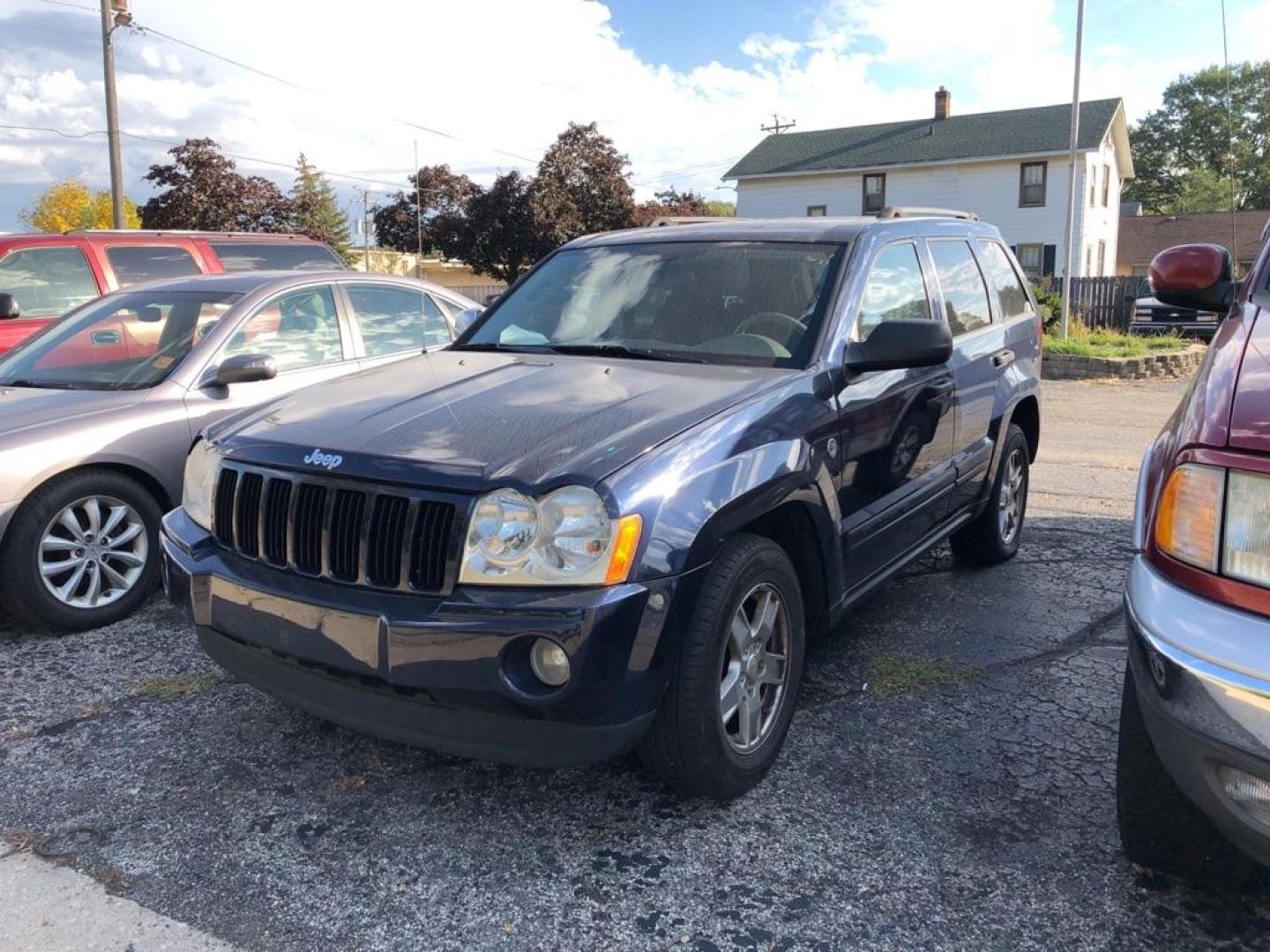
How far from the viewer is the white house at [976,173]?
33.6 metres

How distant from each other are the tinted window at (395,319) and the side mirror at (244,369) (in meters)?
0.99

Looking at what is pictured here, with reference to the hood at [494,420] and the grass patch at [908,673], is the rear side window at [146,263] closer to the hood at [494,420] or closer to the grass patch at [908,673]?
the hood at [494,420]

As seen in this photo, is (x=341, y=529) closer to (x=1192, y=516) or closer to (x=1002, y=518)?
(x=1192, y=516)

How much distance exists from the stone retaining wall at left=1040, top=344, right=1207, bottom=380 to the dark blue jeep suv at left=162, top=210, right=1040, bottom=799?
42.2 feet

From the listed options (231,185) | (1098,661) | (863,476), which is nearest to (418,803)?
(863,476)

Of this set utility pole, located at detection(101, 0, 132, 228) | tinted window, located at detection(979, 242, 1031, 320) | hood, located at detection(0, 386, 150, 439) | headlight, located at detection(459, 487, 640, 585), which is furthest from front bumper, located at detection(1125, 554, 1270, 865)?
utility pole, located at detection(101, 0, 132, 228)

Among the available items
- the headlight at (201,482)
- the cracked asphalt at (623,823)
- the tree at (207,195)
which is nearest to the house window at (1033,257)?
the tree at (207,195)

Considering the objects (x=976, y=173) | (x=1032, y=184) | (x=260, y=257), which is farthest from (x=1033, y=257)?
(x=260, y=257)

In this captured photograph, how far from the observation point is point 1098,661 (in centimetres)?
406

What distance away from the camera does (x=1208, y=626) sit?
1960 mm

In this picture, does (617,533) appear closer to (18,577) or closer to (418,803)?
(418,803)

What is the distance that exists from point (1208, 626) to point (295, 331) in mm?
4784

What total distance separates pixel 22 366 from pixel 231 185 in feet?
84.9

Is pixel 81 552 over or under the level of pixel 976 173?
under
